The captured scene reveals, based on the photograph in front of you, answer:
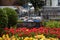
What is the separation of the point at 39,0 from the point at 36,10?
4.07 ft

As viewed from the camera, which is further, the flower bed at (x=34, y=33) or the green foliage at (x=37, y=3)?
the green foliage at (x=37, y=3)

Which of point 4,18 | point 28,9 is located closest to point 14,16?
point 4,18

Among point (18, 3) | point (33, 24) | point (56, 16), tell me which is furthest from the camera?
point (18, 3)

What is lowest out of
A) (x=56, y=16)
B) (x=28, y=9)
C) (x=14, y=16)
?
(x=28, y=9)

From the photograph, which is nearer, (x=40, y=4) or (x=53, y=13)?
(x=53, y=13)

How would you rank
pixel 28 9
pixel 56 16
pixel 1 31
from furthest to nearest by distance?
pixel 28 9 → pixel 56 16 → pixel 1 31

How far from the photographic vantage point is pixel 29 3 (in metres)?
35.1

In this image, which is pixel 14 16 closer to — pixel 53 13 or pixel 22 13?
pixel 53 13

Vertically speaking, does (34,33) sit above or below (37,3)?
above

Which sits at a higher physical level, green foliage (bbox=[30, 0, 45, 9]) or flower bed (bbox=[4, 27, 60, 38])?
flower bed (bbox=[4, 27, 60, 38])

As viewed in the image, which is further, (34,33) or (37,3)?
(37,3)

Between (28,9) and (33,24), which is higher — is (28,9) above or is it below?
below

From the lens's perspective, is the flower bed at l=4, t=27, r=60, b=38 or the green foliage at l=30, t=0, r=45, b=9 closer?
the flower bed at l=4, t=27, r=60, b=38

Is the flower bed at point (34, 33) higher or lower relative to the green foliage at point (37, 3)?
higher
